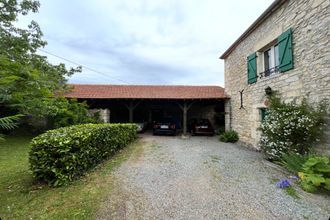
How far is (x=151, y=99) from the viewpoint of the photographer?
39.0ft

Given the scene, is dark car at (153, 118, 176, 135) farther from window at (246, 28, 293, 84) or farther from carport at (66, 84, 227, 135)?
window at (246, 28, 293, 84)

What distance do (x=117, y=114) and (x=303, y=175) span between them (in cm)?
1484

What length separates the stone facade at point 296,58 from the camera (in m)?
4.51

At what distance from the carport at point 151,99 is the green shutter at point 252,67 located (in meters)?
3.22

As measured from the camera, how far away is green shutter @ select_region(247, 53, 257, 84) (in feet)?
25.6

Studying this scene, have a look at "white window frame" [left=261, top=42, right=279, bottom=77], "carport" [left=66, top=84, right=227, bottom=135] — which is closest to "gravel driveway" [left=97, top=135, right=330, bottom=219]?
"white window frame" [left=261, top=42, right=279, bottom=77]

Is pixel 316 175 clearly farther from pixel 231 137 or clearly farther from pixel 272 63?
pixel 231 137

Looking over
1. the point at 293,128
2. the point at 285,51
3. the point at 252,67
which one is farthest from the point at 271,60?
the point at 293,128

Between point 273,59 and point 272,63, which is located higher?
point 273,59

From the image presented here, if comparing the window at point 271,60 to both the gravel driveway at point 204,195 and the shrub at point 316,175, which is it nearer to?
the gravel driveway at point 204,195

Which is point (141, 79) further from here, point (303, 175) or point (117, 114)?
point (303, 175)

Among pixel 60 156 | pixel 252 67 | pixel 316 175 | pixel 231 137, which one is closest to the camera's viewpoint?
pixel 316 175

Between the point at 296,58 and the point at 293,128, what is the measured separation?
2.20 metres

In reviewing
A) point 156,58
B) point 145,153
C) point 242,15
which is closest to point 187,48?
point 156,58
